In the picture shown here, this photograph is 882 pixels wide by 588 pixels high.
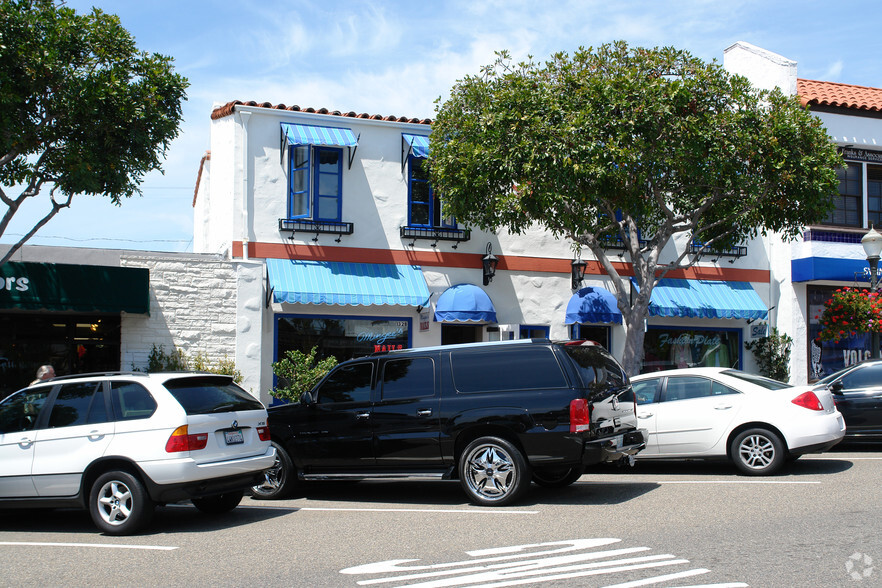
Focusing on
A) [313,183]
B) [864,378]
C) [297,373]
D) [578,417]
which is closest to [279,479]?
[578,417]

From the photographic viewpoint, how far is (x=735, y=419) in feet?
36.7

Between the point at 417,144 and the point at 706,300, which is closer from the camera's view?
the point at 417,144

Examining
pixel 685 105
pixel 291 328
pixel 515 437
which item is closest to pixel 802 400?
pixel 515 437

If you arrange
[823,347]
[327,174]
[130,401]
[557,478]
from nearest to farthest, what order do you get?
[130,401] < [557,478] < [327,174] < [823,347]

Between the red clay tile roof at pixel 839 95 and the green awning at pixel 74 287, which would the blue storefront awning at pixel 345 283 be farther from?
the red clay tile roof at pixel 839 95

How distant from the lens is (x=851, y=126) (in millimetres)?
21125

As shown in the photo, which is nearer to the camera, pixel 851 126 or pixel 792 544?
pixel 792 544

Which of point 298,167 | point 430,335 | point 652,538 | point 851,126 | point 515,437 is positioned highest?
point 851,126

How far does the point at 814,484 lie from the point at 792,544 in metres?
3.68

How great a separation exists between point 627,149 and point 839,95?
407 inches

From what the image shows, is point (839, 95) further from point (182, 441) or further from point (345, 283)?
point (182, 441)

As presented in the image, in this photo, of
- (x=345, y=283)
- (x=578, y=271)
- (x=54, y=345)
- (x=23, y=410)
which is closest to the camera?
(x=23, y=410)

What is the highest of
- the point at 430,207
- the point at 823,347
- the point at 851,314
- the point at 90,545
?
the point at 430,207

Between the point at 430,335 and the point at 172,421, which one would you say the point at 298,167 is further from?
the point at 172,421
